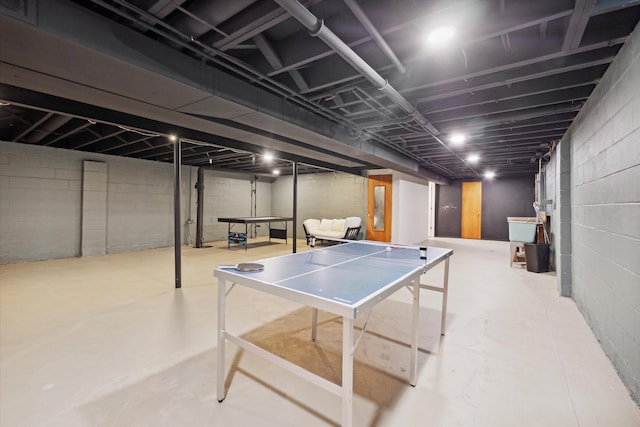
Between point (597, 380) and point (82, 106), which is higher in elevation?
point (82, 106)

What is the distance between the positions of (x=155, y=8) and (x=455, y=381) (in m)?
3.26

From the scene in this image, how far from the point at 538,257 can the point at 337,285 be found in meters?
5.68

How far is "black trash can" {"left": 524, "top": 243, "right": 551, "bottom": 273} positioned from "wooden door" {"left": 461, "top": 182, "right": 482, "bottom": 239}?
5.84m

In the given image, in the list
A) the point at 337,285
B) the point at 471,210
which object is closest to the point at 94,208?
the point at 337,285

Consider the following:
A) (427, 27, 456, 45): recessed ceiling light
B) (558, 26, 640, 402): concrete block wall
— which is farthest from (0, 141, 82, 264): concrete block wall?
(558, 26, 640, 402): concrete block wall

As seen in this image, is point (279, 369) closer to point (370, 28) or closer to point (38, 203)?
point (370, 28)

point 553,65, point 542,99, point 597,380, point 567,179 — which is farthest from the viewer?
point 567,179

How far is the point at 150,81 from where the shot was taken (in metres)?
2.34

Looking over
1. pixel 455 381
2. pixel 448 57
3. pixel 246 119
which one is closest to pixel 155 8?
pixel 246 119

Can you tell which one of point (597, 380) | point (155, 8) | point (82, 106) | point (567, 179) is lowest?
point (597, 380)

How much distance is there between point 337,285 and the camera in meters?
1.56

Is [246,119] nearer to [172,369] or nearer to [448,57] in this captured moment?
[448,57]

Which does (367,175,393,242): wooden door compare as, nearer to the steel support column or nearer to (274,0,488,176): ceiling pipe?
(274,0,488,176): ceiling pipe

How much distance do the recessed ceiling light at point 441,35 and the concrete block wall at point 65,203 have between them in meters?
7.61
